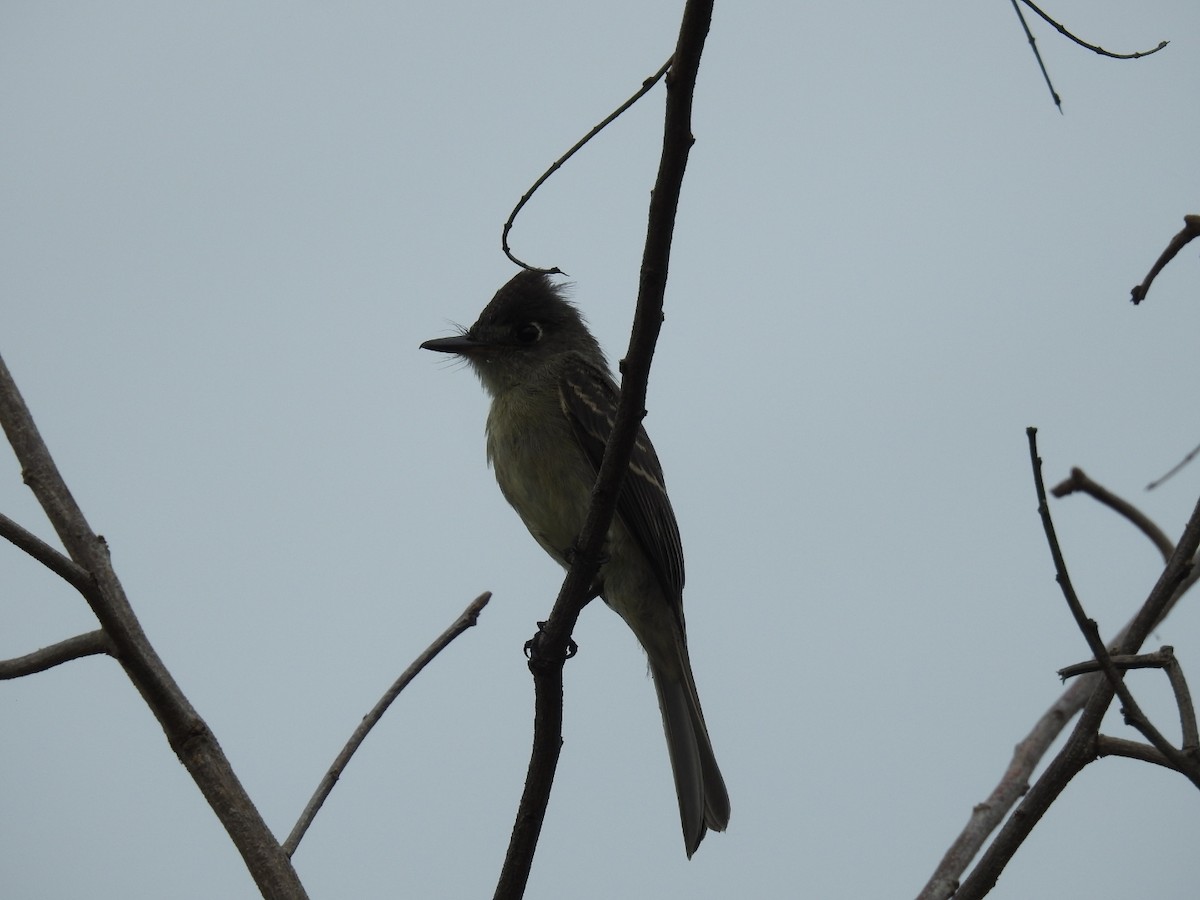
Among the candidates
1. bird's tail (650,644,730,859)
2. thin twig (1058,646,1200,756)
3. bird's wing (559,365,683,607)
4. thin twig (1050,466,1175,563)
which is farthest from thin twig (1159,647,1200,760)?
bird's wing (559,365,683,607)

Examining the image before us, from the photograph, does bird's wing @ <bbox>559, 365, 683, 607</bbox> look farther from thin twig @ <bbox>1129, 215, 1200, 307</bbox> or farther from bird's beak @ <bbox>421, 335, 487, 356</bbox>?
thin twig @ <bbox>1129, 215, 1200, 307</bbox>

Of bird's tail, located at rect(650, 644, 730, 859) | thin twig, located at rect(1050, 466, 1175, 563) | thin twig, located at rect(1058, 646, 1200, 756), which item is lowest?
bird's tail, located at rect(650, 644, 730, 859)

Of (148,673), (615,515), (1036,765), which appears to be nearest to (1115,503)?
(1036,765)

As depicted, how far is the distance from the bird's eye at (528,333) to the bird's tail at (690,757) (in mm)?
1734

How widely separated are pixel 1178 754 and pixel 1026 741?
5.80 ft

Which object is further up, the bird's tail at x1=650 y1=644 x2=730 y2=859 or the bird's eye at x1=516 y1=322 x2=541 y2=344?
the bird's eye at x1=516 y1=322 x2=541 y2=344

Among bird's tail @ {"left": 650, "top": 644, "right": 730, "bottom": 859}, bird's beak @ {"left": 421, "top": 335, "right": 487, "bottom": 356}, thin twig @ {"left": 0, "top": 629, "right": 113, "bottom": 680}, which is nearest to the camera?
thin twig @ {"left": 0, "top": 629, "right": 113, "bottom": 680}

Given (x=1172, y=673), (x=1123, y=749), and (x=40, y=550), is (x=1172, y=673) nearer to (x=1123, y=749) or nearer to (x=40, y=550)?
(x=1123, y=749)

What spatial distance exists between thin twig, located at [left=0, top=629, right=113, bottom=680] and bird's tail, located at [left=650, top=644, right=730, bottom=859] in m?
2.46

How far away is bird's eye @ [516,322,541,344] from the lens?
20.9ft

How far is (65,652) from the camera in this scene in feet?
10.6

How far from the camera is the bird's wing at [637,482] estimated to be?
5445 mm

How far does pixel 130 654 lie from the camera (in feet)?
10.6

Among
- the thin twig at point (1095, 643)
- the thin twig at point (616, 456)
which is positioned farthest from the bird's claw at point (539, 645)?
the thin twig at point (1095, 643)
